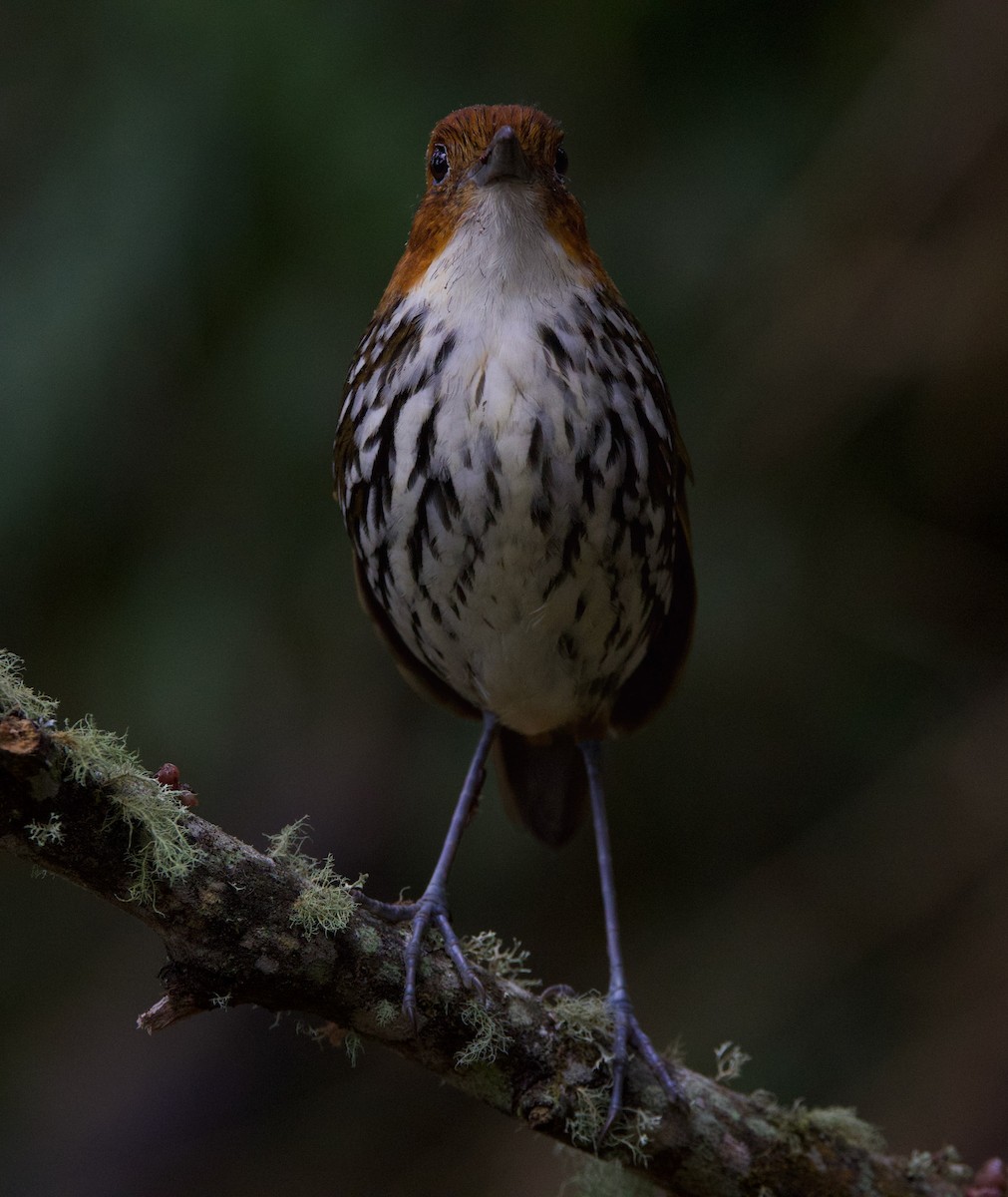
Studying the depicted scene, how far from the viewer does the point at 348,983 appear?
7.66 feet

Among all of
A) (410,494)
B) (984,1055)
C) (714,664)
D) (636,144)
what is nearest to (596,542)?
(410,494)

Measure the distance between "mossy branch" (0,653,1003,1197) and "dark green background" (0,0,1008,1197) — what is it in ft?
5.48

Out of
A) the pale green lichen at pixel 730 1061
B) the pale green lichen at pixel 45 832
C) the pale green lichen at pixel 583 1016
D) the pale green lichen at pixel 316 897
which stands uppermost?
the pale green lichen at pixel 45 832

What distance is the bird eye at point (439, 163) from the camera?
3.11 meters

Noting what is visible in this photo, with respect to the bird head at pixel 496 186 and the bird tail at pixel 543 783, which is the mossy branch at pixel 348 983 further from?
the bird head at pixel 496 186

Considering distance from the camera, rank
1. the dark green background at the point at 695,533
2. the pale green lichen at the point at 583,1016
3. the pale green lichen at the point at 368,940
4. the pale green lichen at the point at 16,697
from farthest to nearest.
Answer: the dark green background at the point at 695,533 → the pale green lichen at the point at 583,1016 → the pale green lichen at the point at 368,940 → the pale green lichen at the point at 16,697

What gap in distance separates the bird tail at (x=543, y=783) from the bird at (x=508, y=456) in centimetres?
43

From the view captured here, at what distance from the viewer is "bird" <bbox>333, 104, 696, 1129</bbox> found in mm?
2758

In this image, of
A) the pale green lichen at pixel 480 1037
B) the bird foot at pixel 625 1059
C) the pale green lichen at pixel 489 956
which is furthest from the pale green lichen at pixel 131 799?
the bird foot at pixel 625 1059

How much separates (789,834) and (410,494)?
272 centimetres

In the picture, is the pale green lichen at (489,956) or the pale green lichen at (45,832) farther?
the pale green lichen at (489,956)

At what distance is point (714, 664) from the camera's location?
4.59 metres

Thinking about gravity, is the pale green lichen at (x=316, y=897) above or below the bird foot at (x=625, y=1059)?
above

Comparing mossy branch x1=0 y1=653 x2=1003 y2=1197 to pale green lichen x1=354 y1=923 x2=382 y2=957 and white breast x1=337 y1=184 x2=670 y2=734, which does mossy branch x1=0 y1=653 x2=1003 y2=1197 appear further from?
white breast x1=337 y1=184 x2=670 y2=734
